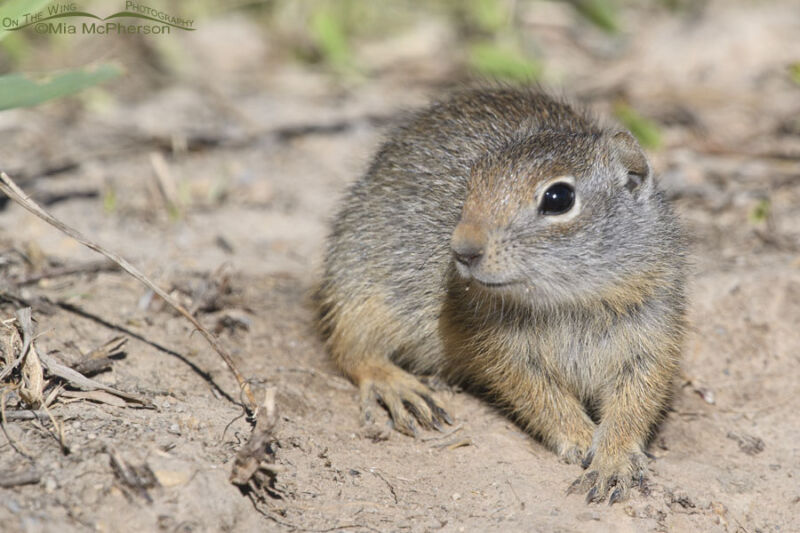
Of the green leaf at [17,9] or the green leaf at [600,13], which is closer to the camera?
the green leaf at [17,9]

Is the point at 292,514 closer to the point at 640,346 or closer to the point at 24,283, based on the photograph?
the point at 640,346

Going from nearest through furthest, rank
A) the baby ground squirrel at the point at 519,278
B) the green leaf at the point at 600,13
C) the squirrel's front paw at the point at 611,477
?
the baby ground squirrel at the point at 519,278 < the squirrel's front paw at the point at 611,477 < the green leaf at the point at 600,13

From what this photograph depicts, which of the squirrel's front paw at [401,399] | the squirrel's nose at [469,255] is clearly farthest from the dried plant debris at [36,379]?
the squirrel's nose at [469,255]

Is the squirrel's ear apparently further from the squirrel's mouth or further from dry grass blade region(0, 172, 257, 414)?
dry grass blade region(0, 172, 257, 414)

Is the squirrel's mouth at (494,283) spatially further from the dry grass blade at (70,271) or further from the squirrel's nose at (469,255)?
the dry grass blade at (70,271)

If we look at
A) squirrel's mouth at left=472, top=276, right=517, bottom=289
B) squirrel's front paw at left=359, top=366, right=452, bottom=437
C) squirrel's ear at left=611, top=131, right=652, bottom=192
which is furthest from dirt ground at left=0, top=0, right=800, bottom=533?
squirrel's ear at left=611, top=131, right=652, bottom=192

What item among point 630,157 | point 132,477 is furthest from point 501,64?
point 132,477

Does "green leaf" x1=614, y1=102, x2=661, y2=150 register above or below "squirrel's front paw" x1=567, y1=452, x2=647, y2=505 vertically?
above

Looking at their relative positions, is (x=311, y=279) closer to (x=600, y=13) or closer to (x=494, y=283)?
(x=494, y=283)
